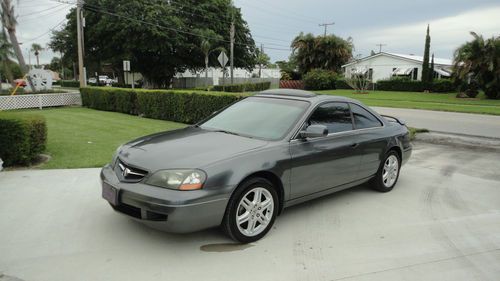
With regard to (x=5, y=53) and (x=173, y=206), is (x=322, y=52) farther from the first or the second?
(x=173, y=206)

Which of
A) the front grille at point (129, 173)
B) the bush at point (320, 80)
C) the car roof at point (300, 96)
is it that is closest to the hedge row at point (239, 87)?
the bush at point (320, 80)

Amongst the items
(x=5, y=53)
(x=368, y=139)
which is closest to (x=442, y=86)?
(x=368, y=139)

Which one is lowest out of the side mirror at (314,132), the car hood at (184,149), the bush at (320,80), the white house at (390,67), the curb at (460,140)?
the curb at (460,140)

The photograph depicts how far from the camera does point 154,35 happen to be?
123 ft

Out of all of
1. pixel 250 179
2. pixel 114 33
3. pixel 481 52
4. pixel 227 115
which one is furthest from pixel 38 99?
pixel 481 52

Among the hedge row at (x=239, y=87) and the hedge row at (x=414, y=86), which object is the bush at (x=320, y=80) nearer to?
the hedge row at (x=239, y=87)

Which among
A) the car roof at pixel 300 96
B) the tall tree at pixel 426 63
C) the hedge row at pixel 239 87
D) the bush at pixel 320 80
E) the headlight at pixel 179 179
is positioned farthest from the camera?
the bush at pixel 320 80

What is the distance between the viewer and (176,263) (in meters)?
3.62

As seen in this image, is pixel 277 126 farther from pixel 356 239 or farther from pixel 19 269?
pixel 19 269

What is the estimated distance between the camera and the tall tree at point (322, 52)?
47.9m

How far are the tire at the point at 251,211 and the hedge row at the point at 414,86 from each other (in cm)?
3688

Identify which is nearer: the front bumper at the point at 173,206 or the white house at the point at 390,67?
the front bumper at the point at 173,206

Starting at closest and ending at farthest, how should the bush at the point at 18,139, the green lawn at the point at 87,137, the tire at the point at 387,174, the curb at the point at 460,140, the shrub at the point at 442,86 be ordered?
the tire at the point at 387,174 → the bush at the point at 18,139 → the green lawn at the point at 87,137 → the curb at the point at 460,140 → the shrub at the point at 442,86

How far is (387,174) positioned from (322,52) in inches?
1738
